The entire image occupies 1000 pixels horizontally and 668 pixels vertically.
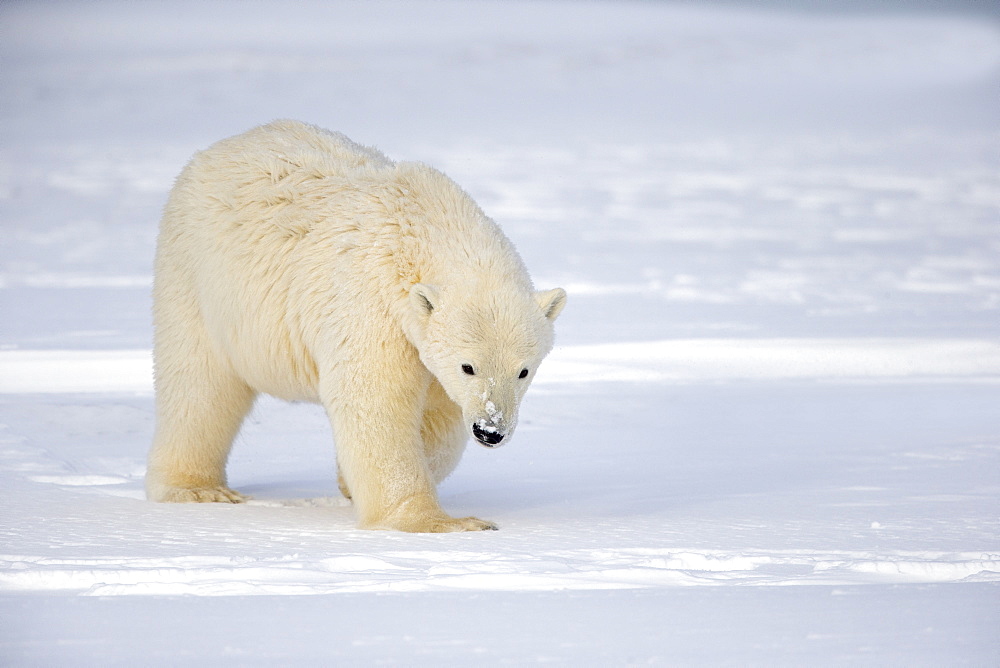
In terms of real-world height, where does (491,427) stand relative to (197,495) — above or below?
above

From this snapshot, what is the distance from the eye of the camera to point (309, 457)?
6.61m

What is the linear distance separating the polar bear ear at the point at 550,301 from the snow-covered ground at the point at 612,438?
791mm

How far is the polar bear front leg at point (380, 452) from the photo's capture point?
4.67 meters

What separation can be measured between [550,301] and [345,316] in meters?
0.76

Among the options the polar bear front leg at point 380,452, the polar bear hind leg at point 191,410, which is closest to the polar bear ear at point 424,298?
the polar bear front leg at point 380,452

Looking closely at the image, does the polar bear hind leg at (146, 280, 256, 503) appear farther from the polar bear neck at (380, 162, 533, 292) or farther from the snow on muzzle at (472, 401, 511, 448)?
the snow on muzzle at (472, 401, 511, 448)

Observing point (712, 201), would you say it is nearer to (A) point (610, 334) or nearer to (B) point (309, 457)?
(A) point (610, 334)

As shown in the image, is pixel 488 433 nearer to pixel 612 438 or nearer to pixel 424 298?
pixel 424 298

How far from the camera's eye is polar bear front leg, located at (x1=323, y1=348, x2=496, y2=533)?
4668 mm

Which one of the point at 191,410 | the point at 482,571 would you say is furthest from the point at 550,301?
the point at 191,410

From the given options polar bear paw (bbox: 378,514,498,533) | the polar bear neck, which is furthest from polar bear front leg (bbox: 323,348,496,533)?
the polar bear neck

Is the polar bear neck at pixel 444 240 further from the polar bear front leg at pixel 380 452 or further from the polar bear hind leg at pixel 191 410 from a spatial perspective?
the polar bear hind leg at pixel 191 410

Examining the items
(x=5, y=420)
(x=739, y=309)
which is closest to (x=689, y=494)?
(x=5, y=420)

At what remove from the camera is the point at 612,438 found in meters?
6.85
